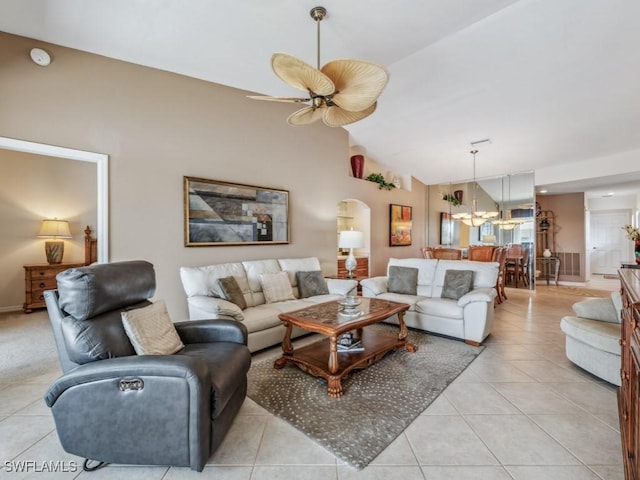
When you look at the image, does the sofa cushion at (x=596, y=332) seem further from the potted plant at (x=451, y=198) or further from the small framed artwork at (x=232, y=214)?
the potted plant at (x=451, y=198)

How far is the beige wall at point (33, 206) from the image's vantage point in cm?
492

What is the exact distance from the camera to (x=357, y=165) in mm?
6059

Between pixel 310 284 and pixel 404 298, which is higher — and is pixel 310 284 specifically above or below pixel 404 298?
above

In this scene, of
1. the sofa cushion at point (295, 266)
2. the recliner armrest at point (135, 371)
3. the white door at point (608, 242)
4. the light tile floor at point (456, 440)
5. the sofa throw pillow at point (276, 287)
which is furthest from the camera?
the white door at point (608, 242)

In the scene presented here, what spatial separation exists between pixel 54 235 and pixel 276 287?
4.22 metres

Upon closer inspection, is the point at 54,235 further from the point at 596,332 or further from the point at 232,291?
the point at 596,332

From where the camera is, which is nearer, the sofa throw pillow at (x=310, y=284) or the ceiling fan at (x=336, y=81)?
the ceiling fan at (x=336, y=81)

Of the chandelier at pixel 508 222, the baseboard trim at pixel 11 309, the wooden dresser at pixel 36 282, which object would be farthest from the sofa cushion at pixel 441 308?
the baseboard trim at pixel 11 309

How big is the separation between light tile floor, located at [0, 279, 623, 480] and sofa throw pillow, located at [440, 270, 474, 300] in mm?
1171

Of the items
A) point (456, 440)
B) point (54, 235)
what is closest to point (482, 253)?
point (456, 440)

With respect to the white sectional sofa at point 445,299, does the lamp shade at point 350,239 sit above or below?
above

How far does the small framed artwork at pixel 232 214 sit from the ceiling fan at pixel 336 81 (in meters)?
1.99

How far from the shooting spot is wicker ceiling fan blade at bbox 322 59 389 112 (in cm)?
190

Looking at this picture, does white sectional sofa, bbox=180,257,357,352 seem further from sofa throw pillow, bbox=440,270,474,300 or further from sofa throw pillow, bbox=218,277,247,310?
sofa throw pillow, bbox=440,270,474,300
